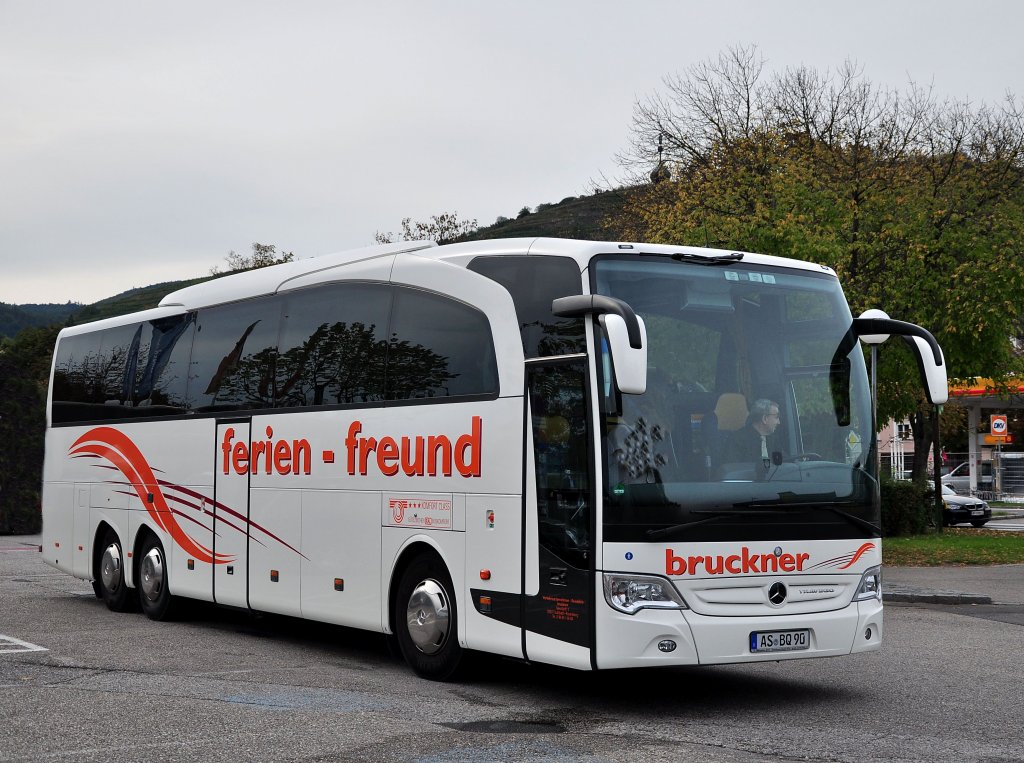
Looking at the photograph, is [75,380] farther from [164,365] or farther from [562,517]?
[562,517]

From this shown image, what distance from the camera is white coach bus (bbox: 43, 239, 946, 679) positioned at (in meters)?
8.83

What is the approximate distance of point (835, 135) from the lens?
30406mm

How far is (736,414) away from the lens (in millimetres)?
9148

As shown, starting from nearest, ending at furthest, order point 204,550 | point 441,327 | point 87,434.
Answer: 1. point 441,327
2. point 204,550
3. point 87,434

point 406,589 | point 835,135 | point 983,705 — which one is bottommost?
point 983,705

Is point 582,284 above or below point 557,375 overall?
above

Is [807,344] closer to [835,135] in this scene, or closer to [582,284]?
[582,284]

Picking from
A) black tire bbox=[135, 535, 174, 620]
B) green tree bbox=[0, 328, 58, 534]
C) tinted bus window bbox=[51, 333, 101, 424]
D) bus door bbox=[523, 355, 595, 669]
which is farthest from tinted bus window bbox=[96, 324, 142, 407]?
green tree bbox=[0, 328, 58, 534]

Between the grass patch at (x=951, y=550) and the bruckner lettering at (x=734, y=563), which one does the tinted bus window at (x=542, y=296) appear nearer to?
the bruckner lettering at (x=734, y=563)

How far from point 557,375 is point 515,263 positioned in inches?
41.9

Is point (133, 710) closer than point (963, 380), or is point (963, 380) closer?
point (133, 710)

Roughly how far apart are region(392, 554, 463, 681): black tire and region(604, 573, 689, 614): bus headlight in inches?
69.4

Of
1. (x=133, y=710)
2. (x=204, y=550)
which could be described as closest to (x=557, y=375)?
(x=133, y=710)

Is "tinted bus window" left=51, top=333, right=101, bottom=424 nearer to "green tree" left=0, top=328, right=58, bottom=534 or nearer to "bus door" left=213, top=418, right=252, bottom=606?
"bus door" left=213, top=418, right=252, bottom=606
